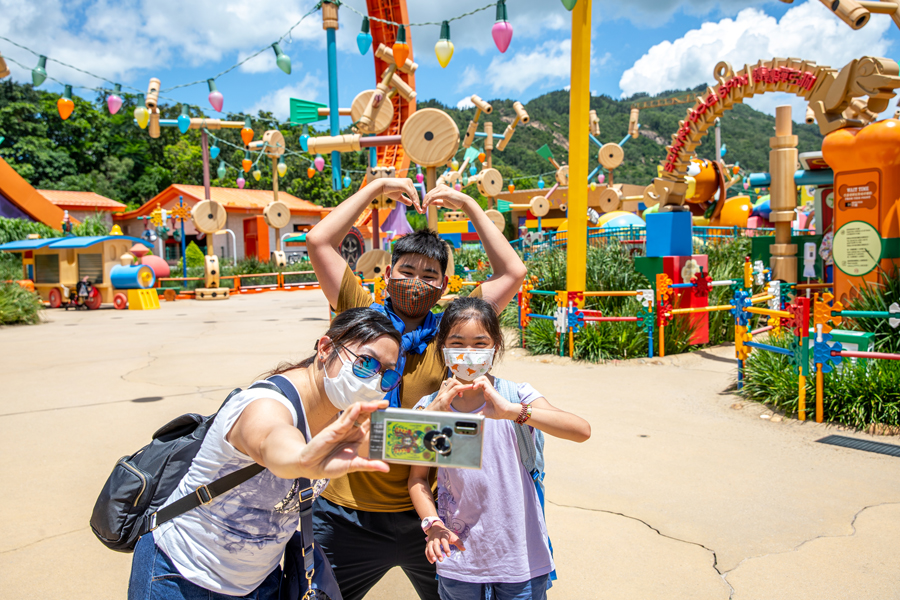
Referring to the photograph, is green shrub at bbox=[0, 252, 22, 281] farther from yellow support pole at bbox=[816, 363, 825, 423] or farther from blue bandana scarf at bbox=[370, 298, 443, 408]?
yellow support pole at bbox=[816, 363, 825, 423]

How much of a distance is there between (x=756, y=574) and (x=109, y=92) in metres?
16.5

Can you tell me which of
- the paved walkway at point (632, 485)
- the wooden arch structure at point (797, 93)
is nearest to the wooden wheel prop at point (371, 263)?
the paved walkway at point (632, 485)

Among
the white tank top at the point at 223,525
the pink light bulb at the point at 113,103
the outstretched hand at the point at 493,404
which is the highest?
the pink light bulb at the point at 113,103

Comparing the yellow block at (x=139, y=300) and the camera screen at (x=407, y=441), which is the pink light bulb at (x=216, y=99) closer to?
the yellow block at (x=139, y=300)

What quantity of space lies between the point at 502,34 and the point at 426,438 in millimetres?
7896

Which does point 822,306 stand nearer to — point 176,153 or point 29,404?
point 29,404

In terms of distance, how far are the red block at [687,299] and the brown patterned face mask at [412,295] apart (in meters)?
7.97

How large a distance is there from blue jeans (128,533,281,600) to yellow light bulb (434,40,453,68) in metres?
8.26

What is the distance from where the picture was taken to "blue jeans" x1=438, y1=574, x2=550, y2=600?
1849 millimetres

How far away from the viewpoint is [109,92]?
1481cm

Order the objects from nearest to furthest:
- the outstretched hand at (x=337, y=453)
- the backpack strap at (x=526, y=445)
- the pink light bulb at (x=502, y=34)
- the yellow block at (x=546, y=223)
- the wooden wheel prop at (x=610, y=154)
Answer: the outstretched hand at (x=337, y=453) → the backpack strap at (x=526, y=445) → the pink light bulb at (x=502, y=34) → the wooden wheel prop at (x=610, y=154) → the yellow block at (x=546, y=223)

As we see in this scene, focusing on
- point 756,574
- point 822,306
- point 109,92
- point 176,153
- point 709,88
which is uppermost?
point 176,153

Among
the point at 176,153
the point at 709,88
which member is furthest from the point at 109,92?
the point at 176,153

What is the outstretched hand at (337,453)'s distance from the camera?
1.24m
